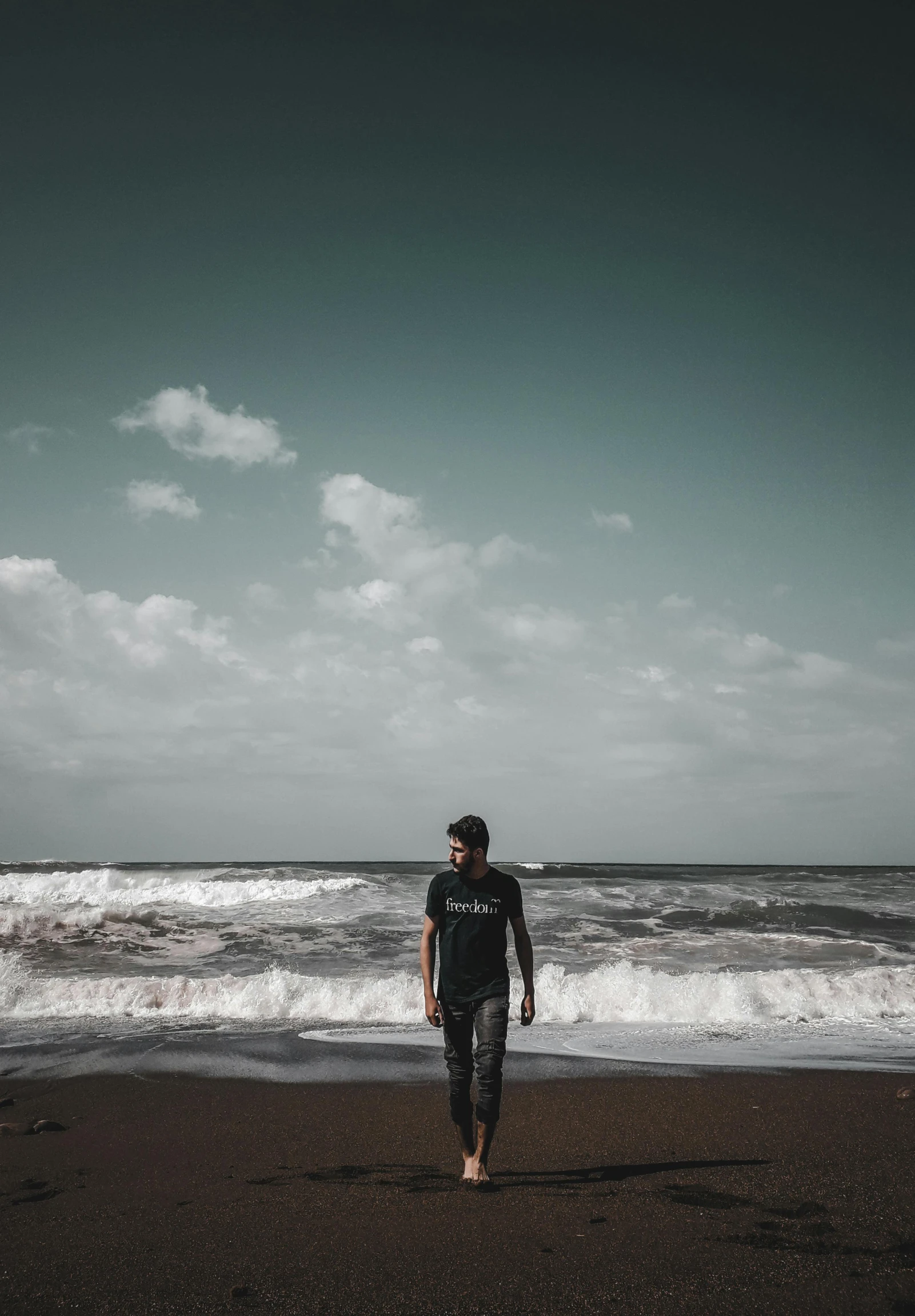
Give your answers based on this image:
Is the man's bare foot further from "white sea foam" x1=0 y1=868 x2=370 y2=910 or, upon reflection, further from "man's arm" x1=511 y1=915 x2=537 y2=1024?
"white sea foam" x1=0 y1=868 x2=370 y2=910

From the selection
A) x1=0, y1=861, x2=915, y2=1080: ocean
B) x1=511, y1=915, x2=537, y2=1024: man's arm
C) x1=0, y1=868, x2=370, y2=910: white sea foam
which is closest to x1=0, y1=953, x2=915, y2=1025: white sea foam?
x1=0, y1=861, x2=915, y2=1080: ocean

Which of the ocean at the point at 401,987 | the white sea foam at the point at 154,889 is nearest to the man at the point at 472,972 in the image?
the ocean at the point at 401,987

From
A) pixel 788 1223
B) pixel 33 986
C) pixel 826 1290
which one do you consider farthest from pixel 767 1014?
pixel 33 986

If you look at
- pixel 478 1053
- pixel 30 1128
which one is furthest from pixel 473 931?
pixel 30 1128

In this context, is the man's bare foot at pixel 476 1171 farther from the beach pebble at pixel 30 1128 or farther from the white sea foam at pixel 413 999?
the white sea foam at pixel 413 999

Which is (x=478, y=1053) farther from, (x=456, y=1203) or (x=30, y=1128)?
(x=30, y=1128)

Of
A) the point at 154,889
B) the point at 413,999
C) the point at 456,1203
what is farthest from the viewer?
the point at 154,889

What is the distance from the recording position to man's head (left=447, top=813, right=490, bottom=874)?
416cm

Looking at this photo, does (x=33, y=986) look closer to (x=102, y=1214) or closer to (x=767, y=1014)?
(x=102, y=1214)

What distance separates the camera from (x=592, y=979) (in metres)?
10.1

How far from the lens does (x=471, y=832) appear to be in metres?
4.19

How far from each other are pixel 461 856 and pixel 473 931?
0.43 m

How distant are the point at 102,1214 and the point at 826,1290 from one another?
3433 mm

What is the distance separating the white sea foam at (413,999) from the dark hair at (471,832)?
19.4 ft
